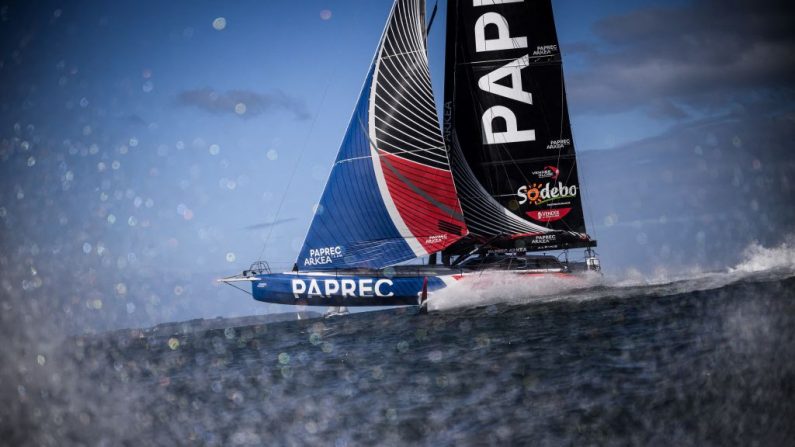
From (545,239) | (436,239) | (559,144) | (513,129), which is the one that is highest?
(513,129)

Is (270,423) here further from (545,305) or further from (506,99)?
(506,99)

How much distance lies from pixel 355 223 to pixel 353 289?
271 centimetres

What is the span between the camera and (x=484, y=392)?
11297mm

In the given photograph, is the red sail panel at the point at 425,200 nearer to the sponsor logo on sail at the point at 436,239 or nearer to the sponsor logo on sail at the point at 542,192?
the sponsor logo on sail at the point at 436,239

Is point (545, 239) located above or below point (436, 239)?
below

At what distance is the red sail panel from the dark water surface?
761 centimetres

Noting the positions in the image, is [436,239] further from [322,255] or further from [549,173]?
[549,173]

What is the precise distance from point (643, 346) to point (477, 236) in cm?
1675

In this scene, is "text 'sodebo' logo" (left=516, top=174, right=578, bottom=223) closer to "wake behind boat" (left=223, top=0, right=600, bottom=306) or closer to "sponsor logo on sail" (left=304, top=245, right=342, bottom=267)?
"wake behind boat" (left=223, top=0, right=600, bottom=306)

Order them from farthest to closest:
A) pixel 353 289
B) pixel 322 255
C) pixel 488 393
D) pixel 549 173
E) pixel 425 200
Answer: pixel 549 173 < pixel 322 255 < pixel 425 200 < pixel 353 289 < pixel 488 393

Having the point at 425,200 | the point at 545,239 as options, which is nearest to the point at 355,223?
the point at 425,200

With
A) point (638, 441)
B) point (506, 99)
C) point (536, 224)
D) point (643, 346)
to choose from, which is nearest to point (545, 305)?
point (536, 224)

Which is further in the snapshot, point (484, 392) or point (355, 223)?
point (355, 223)

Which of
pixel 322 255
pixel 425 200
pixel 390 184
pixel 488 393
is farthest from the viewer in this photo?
pixel 322 255
